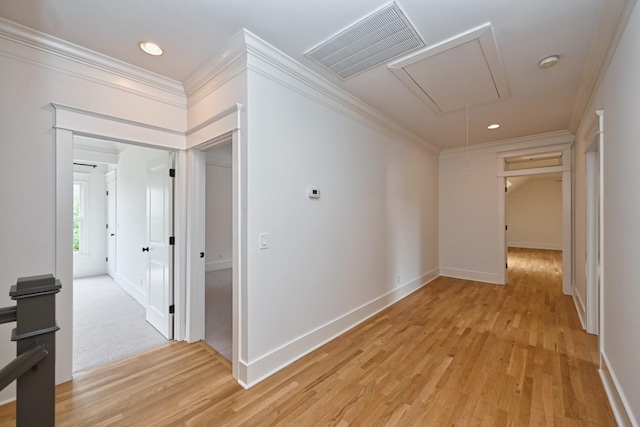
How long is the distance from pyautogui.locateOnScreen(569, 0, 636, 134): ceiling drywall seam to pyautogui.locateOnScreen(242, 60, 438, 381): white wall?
6.79 feet

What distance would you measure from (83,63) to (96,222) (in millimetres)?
5131

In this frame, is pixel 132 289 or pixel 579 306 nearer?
pixel 579 306

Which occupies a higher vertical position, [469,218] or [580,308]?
[469,218]

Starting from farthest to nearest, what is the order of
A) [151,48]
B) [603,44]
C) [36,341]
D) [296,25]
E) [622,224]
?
1. [151,48]
2. [603,44]
3. [296,25]
4. [622,224]
5. [36,341]

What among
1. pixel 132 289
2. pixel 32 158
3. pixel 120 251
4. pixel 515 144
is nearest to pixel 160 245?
pixel 32 158

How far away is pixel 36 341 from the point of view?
957 millimetres

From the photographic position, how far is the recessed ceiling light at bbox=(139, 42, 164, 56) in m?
2.12

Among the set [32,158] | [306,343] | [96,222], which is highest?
[32,158]

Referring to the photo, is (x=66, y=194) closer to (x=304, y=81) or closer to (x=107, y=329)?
(x=107, y=329)

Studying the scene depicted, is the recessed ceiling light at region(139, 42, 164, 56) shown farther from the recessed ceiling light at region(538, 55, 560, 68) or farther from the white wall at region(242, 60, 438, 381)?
the recessed ceiling light at region(538, 55, 560, 68)

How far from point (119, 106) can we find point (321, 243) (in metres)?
2.25

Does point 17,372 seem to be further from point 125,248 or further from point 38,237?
point 125,248

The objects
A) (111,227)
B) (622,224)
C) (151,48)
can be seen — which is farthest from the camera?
(111,227)

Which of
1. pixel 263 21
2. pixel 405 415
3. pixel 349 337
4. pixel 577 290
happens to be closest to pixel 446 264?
pixel 577 290
